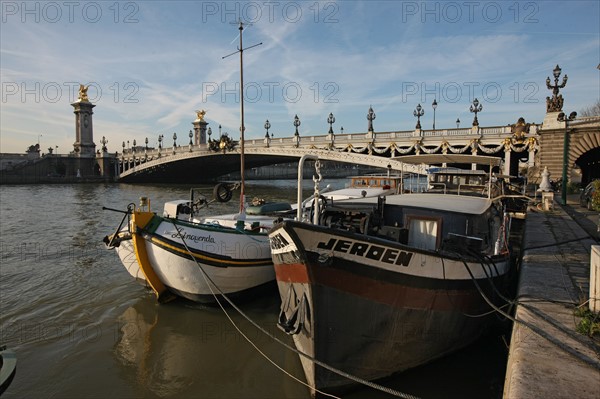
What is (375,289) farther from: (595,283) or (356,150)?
(356,150)

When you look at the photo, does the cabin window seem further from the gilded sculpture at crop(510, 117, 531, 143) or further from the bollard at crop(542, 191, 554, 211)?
the gilded sculpture at crop(510, 117, 531, 143)

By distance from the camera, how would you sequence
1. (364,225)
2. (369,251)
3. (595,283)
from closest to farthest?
(595,283)
(369,251)
(364,225)

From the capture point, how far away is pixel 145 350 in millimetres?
8125

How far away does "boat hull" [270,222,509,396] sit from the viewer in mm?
5766

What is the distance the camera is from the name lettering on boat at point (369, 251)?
5699 mm

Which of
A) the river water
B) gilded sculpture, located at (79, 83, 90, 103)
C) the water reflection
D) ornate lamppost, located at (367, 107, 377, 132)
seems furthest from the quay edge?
gilded sculpture, located at (79, 83, 90, 103)

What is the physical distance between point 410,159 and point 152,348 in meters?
9.85

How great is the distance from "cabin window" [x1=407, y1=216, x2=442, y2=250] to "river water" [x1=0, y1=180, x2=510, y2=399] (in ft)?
6.83

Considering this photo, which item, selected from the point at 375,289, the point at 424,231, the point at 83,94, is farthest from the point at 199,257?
the point at 83,94

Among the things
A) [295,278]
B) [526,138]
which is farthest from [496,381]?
[526,138]

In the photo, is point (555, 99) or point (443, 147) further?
point (443, 147)

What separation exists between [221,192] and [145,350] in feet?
19.2

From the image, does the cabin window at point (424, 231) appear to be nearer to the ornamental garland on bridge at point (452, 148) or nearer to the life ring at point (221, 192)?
the life ring at point (221, 192)

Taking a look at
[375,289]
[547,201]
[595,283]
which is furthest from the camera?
[547,201]
